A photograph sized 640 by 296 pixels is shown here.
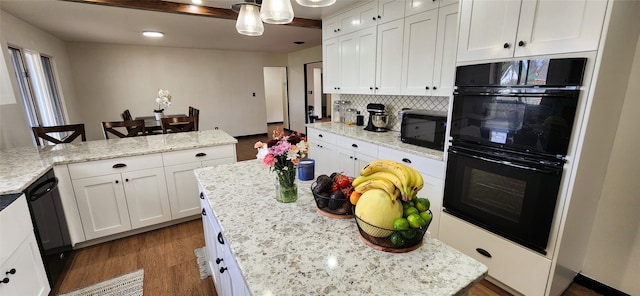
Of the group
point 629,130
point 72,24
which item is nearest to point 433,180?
point 629,130

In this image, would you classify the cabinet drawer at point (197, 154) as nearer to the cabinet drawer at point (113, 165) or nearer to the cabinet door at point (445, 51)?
the cabinet drawer at point (113, 165)

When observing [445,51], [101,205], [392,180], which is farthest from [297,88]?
[392,180]

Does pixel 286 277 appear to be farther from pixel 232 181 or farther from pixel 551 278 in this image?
pixel 551 278

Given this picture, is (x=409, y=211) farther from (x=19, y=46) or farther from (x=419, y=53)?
(x=19, y=46)

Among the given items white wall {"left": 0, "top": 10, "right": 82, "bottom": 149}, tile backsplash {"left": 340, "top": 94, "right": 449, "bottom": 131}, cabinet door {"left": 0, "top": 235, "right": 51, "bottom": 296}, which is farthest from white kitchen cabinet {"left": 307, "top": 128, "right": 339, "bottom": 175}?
white wall {"left": 0, "top": 10, "right": 82, "bottom": 149}

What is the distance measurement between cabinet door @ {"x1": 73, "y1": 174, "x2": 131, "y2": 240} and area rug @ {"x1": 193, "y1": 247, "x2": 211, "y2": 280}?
2.53 feet

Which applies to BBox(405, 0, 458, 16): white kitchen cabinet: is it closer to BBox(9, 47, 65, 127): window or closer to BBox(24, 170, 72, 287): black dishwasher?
BBox(24, 170, 72, 287): black dishwasher

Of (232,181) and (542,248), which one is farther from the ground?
(232,181)

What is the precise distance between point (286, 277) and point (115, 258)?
2.30 m

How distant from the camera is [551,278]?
1.58m

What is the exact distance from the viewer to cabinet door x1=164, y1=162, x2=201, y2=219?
259cm

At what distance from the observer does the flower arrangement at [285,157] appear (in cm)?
113

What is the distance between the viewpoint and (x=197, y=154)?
263cm

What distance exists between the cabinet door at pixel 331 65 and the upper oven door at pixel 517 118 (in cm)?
204
